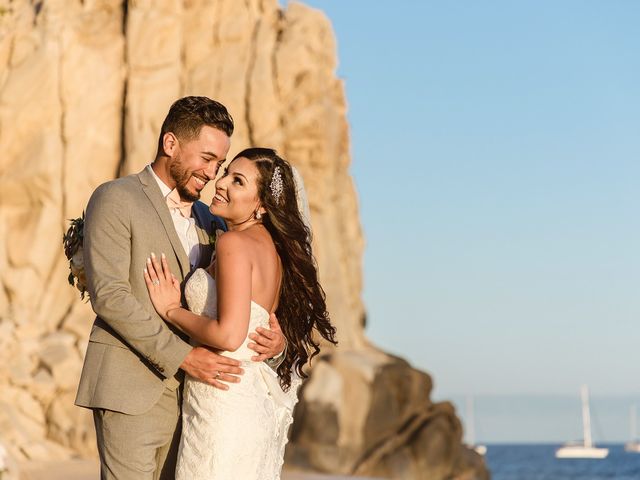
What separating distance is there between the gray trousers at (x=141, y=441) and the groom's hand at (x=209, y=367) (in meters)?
0.20

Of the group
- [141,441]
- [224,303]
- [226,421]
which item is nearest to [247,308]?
[224,303]

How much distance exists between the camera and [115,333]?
5113mm

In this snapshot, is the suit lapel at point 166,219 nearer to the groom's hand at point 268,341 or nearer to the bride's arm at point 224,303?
the bride's arm at point 224,303

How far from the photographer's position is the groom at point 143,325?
499 cm

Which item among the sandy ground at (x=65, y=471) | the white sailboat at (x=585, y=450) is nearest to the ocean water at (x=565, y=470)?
the white sailboat at (x=585, y=450)

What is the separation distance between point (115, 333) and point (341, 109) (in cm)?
3010

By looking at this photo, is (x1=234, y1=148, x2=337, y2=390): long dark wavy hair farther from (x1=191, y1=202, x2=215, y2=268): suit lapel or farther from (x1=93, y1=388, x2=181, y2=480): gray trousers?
(x1=93, y1=388, x2=181, y2=480): gray trousers

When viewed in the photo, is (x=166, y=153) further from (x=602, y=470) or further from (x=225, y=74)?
(x=602, y=470)

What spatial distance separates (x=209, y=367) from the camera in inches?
199

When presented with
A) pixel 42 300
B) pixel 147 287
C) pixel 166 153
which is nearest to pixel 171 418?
pixel 147 287

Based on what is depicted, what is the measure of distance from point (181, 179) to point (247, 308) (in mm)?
767

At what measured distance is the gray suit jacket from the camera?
4.98 m

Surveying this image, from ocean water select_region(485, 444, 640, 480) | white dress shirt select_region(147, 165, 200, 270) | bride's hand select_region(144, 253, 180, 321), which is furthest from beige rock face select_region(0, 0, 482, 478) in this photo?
ocean water select_region(485, 444, 640, 480)

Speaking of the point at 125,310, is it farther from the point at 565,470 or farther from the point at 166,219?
the point at 565,470
